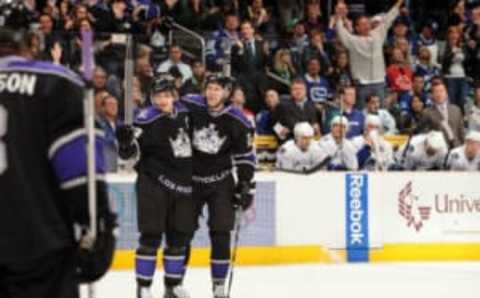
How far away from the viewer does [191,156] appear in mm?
7863

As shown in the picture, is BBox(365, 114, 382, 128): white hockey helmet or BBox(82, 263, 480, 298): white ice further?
BBox(365, 114, 382, 128): white hockey helmet

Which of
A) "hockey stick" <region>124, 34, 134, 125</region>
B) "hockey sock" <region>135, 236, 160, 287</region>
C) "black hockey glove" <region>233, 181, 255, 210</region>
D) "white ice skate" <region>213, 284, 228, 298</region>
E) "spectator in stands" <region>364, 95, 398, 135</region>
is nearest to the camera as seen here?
"hockey sock" <region>135, 236, 160, 287</region>

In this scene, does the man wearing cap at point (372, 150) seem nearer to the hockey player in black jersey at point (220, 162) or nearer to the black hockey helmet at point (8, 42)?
the hockey player in black jersey at point (220, 162)

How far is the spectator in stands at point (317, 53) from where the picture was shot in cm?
1310

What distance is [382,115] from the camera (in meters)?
12.5

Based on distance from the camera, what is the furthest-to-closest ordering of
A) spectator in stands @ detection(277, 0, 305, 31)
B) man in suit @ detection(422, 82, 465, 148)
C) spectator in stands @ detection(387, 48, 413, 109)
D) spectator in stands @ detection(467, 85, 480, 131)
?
spectator in stands @ detection(277, 0, 305, 31) < spectator in stands @ detection(387, 48, 413, 109) < spectator in stands @ detection(467, 85, 480, 131) < man in suit @ detection(422, 82, 465, 148)

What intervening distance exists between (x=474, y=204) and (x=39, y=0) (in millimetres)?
5019

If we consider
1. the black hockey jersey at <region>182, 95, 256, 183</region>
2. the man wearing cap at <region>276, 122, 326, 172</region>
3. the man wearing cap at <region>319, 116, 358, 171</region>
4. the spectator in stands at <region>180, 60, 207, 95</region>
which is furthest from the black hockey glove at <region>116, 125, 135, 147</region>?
the man wearing cap at <region>319, 116, 358, 171</region>

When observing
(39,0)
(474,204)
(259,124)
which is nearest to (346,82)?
(259,124)

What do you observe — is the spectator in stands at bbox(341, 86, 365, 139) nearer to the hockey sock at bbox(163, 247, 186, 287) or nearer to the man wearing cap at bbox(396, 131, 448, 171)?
the man wearing cap at bbox(396, 131, 448, 171)

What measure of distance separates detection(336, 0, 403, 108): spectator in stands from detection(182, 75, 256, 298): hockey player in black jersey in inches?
201

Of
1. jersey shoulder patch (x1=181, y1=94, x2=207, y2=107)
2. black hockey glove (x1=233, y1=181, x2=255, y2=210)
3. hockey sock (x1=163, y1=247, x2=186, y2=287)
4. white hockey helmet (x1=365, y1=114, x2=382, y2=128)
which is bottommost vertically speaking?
hockey sock (x1=163, y1=247, x2=186, y2=287)

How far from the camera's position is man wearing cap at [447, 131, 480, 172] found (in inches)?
449

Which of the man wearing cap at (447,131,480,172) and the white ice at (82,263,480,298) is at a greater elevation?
the man wearing cap at (447,131,480,172)
